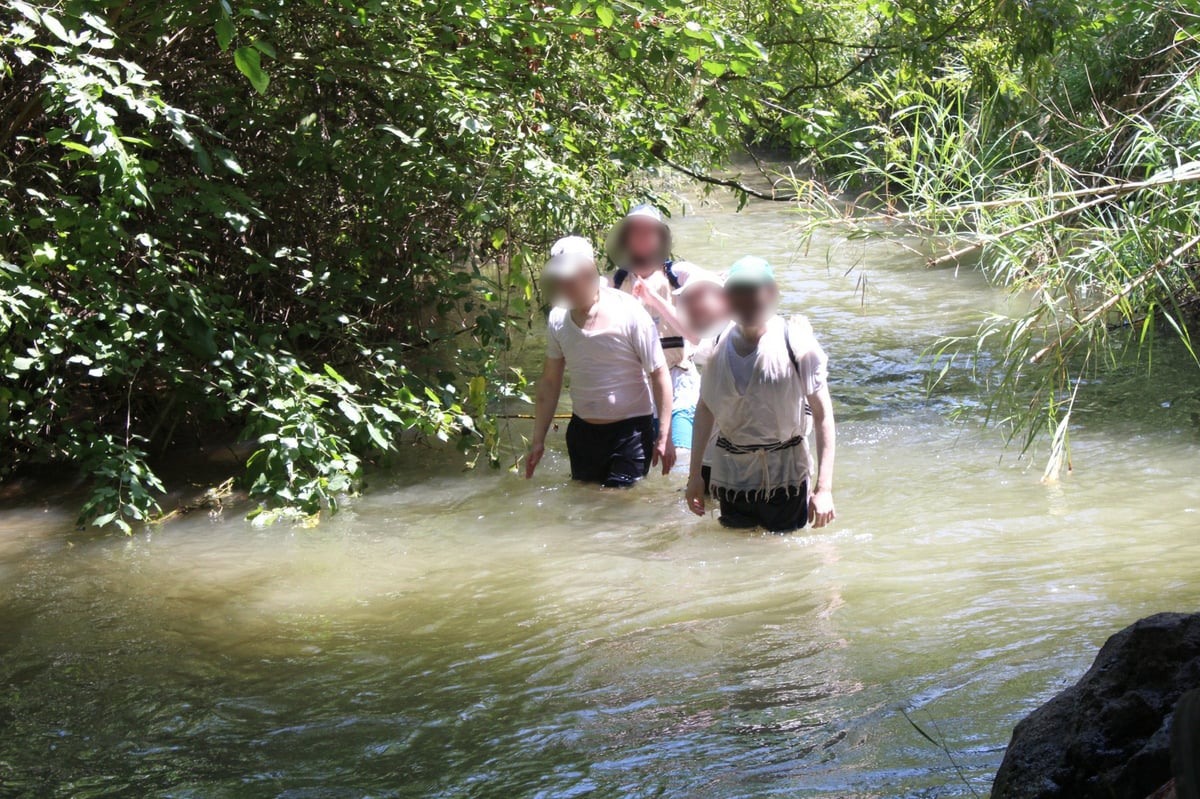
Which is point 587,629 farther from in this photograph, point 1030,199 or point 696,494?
point 1030,199

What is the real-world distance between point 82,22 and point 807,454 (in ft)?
13.8

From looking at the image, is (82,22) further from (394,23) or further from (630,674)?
(630,674)

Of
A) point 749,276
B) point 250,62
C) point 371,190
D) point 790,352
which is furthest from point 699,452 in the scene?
point 371,190

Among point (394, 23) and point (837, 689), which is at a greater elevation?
point (394, 23)

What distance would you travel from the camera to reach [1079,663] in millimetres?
3807

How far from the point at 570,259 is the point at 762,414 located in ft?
4.46

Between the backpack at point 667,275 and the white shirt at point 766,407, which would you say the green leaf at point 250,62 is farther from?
the backpack at point 667,275

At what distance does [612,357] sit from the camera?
606 cm

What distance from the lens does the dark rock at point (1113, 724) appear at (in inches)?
93.9

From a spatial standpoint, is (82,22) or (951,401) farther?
(951,401)

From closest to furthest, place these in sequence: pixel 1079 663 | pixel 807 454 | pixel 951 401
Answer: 1. pixel 1079 663
2. pixel 807 454
3. pixel 951 401

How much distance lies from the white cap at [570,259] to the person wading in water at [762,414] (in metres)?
1.02

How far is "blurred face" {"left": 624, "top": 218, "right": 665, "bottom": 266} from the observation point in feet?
20.2

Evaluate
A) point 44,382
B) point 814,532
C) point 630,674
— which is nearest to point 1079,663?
point 630,674
